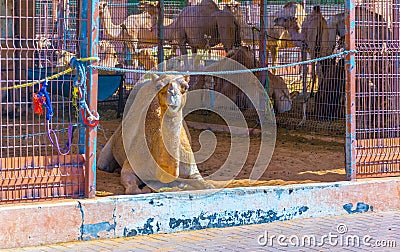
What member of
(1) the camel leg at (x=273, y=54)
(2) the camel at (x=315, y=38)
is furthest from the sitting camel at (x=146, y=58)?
(2) the camel at (x=315, y=38)

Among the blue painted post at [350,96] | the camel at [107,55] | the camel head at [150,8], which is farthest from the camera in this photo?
the camel head at [150,8]

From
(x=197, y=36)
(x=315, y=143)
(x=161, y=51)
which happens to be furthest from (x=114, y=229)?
(x=197, y=36)

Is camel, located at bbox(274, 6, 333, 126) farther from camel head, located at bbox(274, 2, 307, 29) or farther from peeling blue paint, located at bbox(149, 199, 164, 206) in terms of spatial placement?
peeling blue paint, located at bbox(149, 199, 164, 206)

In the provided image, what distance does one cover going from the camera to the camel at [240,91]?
46.7ft

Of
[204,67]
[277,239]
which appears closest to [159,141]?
[277,239]

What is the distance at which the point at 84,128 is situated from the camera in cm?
744

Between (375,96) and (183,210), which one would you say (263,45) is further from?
(183,210)

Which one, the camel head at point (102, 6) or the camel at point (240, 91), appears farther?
the camel head at point (102, 6)

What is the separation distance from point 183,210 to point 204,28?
1108cm

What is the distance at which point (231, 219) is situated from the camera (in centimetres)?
788

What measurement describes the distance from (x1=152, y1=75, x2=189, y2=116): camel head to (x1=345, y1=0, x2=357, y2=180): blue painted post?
1867 mm

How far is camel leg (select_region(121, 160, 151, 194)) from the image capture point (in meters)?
8.29

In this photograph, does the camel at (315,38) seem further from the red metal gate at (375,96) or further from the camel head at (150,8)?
the camel head at (150,8)

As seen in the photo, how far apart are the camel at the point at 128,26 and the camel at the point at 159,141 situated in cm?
1147
